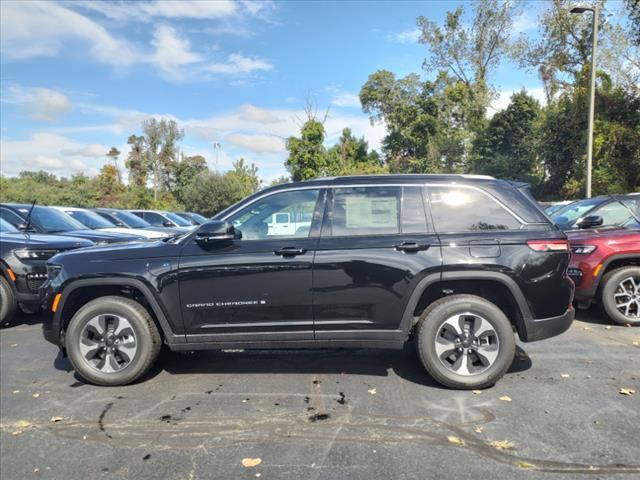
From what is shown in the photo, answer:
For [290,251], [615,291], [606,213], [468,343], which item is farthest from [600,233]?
[290,251]

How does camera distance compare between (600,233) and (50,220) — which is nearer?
(600,233)

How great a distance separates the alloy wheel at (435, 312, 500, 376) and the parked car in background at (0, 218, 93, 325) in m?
5.24

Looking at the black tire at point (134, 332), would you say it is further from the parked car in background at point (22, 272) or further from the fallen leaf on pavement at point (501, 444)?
the fallen leaf on pavement at point (501, 444)

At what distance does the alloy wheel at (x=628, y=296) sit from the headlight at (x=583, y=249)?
57cm

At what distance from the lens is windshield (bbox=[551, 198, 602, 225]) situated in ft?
23.4

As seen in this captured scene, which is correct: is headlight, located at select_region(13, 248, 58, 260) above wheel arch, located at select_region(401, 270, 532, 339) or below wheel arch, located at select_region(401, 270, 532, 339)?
above

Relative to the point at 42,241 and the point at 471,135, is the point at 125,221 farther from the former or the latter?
the point at 471,135

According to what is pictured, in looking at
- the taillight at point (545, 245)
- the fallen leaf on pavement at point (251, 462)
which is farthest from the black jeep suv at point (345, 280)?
the fallen leaf on pavement at point (251, 462)

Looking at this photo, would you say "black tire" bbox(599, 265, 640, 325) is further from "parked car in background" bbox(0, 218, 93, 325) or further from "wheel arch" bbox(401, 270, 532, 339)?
"parked car in background" bbox(0, 218, 93, 325)

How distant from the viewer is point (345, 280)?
3.94 meters

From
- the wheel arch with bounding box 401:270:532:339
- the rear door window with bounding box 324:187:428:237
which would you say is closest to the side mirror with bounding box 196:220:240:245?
the rear door window with bounding box 324:187:428:237

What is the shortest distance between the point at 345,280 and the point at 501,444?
167 centimetres

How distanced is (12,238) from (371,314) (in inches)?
216

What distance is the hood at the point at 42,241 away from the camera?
636 cm
